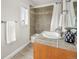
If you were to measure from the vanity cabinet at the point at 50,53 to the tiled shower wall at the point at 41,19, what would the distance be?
244cm

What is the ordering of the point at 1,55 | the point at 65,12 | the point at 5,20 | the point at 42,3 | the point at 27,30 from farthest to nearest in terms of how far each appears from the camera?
1. the point at 27,30
2. the point at 42,3
3. the point at 5,20
4. the point at 1,55
5. the point at 65,12

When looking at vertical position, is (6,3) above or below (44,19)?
above

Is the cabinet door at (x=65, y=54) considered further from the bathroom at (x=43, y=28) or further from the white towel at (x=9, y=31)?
the white towel at (x=9, y=31)

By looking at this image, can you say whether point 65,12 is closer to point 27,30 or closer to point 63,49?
point 63,49

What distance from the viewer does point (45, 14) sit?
3.90 meters

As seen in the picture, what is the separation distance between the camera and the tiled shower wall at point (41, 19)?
148 inches

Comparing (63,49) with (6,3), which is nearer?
(63,49)

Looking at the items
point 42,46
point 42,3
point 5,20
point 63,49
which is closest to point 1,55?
point 5,20

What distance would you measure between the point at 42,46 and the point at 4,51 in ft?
5.41

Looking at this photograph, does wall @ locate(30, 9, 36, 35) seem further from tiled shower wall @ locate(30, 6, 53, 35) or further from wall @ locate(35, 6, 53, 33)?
wall @ locate(35, 6, 53, 33)

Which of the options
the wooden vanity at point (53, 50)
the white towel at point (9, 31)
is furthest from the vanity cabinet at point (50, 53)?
the white towel at point (9, 31)

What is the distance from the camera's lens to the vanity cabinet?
3.22 ft

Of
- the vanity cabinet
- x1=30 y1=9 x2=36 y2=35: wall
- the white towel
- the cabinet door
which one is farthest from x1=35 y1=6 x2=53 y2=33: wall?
the cabinet door

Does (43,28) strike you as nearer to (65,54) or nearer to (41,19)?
(41,19)
